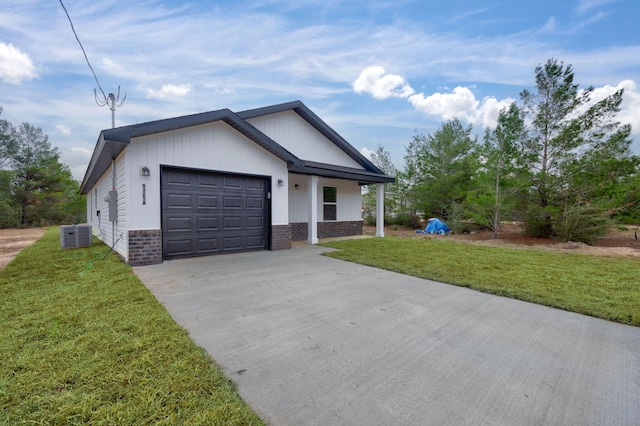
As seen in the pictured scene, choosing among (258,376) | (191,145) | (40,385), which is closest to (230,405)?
(258,376)

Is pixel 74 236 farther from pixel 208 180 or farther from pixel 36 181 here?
pixel 36 181

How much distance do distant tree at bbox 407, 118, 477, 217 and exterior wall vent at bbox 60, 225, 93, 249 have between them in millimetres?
15240

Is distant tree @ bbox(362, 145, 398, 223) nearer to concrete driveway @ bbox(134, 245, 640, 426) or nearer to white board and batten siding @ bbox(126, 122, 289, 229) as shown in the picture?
white board and batten siding @ bbox(126, 122, 289, 229)

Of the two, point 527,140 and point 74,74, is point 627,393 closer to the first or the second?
point 527,140

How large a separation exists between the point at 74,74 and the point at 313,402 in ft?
40.6

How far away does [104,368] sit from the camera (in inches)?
83.5

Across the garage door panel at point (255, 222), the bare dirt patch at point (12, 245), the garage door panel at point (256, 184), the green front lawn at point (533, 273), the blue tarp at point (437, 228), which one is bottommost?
the bare dirt patch at point (12, 245)

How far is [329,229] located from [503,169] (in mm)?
7423

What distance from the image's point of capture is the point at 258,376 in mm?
2107

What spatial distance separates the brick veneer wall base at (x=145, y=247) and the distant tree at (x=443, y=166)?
13491 mm

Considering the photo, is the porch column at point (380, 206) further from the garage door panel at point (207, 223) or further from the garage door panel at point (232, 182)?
the garage door panel at point (207, 223)

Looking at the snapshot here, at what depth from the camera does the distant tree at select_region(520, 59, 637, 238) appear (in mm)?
9188

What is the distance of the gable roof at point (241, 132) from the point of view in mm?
5660

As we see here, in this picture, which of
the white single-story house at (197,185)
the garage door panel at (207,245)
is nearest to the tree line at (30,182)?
the white single-story house at (197,185)
